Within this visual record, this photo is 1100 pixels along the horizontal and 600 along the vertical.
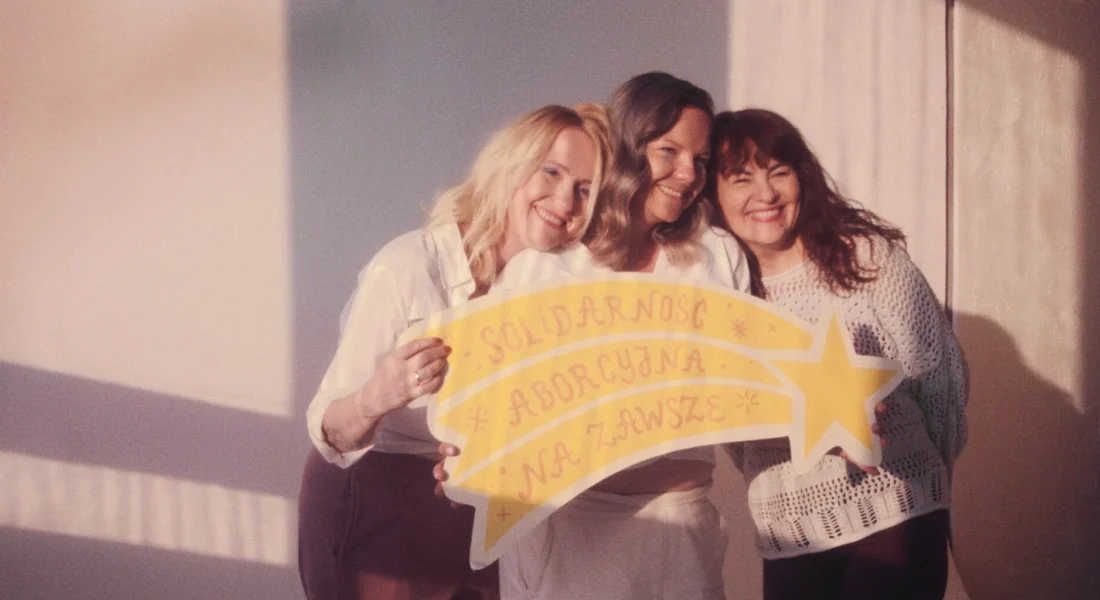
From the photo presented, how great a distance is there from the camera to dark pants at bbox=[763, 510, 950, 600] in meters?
1.70

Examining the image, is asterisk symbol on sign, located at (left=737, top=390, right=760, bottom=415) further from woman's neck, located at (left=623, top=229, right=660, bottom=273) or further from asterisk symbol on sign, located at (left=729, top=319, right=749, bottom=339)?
woman's neck, located at (left=623, top=229, right=660, bottom=273)

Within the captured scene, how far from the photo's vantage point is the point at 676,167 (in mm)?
1647

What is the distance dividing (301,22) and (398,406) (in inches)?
27.9

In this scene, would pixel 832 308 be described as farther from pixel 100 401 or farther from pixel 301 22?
pixel 100 401

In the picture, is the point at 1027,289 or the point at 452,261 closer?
the point at 452,261

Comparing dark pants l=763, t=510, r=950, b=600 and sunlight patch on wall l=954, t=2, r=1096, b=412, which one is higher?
sunlight patch on wall l=954, t=2, r=1096, b=412

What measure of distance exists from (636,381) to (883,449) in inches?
17.5

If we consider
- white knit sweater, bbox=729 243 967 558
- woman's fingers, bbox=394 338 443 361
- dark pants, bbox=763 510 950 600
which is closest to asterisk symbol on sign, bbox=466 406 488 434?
woman's fingers, bbox=394 338 443 361

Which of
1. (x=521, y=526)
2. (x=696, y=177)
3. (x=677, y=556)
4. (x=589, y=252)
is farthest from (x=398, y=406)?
(x=696, y=177)

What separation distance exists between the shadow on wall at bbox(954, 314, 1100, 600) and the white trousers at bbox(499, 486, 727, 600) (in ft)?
2.94

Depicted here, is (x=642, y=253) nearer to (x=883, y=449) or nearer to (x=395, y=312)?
(x=395, y=312)

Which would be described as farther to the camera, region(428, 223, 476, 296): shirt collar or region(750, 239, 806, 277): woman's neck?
region(750, 239, 806, 277): woman's neck

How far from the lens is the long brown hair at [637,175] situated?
162cm

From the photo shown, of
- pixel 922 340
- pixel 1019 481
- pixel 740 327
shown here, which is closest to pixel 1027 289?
pixel 1019 481
